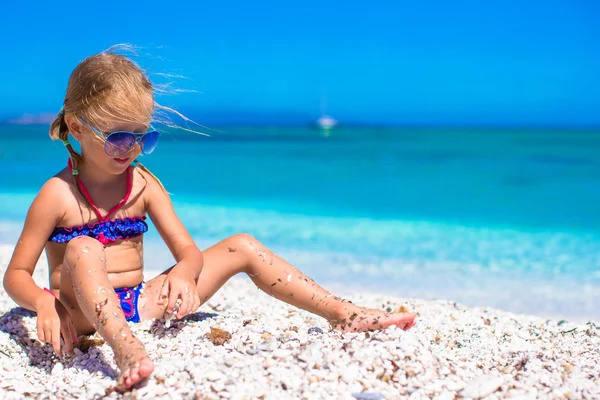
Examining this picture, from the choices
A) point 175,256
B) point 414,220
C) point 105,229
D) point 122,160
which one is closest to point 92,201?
point 105,229

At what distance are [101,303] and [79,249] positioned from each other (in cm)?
27

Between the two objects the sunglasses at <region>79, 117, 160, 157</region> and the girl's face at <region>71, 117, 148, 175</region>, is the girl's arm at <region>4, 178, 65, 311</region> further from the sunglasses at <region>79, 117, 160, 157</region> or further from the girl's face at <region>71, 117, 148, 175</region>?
A: the sunglasses at <region>79, 117, 160, 157</region>

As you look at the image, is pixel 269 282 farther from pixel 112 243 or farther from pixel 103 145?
pixel 103 145

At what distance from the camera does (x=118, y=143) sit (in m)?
2.79

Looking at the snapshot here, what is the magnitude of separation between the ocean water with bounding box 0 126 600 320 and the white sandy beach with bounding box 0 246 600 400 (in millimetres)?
1119

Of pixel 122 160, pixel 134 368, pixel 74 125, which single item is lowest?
pixel 134 368

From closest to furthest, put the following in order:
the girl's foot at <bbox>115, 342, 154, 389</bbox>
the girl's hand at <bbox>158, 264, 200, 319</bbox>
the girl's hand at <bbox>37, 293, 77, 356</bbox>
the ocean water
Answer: the girl's foot at <bbox>115, 342, 154, 389</bbox> → the girl's hand at <bbox>37, 293, 77, 356</bbox> → the girl's hand at <bbox>158, 264, 200, 319</bbox> → the ocean water

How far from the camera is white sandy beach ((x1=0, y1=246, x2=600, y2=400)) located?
218 centimetres

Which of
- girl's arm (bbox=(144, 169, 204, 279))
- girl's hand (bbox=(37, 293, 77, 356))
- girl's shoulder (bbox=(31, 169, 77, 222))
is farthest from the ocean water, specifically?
girl's hand (bbox=(37, 293, 77, 356))

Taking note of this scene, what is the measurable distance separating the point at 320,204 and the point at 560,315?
6.93 m

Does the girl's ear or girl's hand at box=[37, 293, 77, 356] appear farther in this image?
the girl's ear

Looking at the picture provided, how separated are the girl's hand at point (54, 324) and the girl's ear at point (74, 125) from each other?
28.9 inches

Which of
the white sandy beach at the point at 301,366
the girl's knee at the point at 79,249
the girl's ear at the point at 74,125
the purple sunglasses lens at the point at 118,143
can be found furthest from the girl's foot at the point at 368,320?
the girl's ear at the point at 74,125

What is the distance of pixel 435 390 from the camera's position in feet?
7.19
